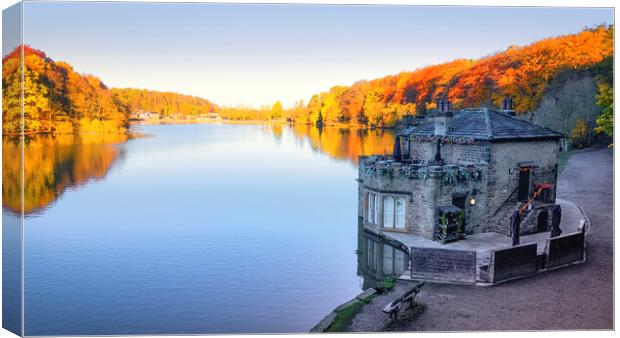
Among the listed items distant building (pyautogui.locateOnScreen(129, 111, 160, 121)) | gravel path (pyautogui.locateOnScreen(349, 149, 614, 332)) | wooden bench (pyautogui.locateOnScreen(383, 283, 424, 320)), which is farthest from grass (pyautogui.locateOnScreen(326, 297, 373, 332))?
distant building (pyautogui.locateOnScreen(129, 111, 160, 121))

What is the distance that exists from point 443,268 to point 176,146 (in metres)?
14.5

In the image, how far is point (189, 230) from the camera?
2255cm

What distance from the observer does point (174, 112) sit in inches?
910

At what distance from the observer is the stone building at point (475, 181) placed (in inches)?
765

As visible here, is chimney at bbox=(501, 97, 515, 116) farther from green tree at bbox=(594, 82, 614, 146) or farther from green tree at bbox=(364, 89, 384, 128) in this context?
green tree at bbox=(364, 89, 384, 128)

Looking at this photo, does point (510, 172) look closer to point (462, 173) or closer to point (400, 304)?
point (462, 173)

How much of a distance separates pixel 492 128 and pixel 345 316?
367 inches

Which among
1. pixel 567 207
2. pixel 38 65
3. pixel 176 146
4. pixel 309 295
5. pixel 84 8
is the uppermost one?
pixel 84 8

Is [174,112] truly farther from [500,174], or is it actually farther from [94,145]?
[500,174]

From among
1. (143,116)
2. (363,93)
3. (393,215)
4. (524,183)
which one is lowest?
(393,215)

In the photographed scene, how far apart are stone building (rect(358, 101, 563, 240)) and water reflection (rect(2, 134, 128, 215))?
921 cm

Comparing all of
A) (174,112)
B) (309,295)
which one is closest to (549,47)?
(309,295)

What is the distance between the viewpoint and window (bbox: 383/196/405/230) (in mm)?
20172

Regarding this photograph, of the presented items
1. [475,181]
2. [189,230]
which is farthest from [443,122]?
[189,230]
